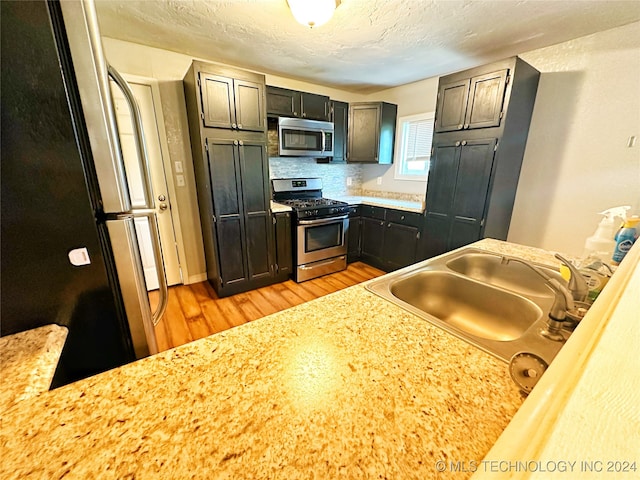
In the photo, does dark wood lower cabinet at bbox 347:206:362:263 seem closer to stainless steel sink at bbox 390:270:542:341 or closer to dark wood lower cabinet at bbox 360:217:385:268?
dark wood lower cabinet at bbox 360:217:385:268

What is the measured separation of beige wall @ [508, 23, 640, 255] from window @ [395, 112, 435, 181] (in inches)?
42.8

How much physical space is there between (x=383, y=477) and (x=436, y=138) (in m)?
2.91

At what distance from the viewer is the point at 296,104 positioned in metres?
2.99

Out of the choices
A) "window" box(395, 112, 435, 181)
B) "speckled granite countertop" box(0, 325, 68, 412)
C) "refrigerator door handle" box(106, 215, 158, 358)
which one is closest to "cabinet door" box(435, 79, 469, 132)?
"window" box(395, 112, 435, 181)

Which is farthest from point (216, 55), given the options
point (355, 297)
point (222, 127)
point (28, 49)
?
point (355, 297)

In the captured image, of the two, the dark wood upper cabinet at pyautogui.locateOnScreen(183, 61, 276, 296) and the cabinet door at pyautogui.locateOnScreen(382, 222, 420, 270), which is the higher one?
the dark wood upper cabinet at pyautogui.locateOnScreen(183, 61, 276, 296)

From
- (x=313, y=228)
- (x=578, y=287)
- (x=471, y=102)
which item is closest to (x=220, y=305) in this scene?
(x=313, y=228)

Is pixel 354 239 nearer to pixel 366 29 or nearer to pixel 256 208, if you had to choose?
pixel 256 208

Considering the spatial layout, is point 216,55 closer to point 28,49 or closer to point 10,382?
point 28,49

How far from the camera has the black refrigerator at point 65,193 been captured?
66cm

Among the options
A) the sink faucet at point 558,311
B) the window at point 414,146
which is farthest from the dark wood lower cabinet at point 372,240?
the sink faucet at point 558,311

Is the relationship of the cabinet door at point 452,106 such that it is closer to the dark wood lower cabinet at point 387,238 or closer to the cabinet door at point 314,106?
the dark wood lower cabinet at point 387,238

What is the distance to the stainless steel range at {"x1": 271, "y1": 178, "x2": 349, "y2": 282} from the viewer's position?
2.95 metres

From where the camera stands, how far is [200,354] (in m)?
0.68
